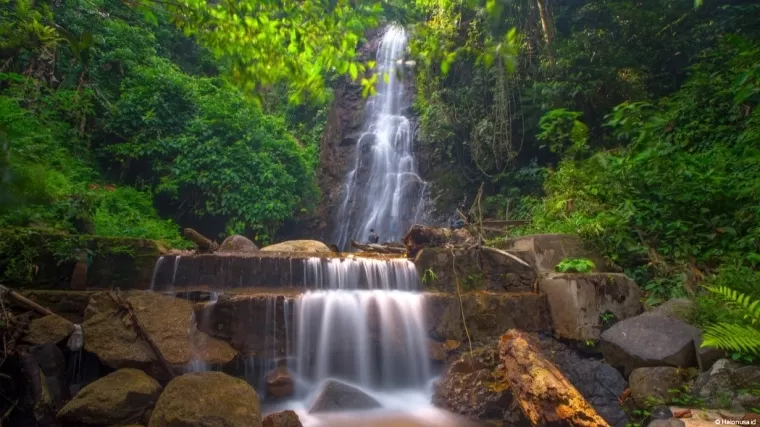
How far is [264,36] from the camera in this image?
3264 mm

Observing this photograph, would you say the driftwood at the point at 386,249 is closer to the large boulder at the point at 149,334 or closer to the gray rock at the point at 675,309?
the large boulder at the point at 149,334

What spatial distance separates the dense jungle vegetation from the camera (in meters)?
6.09

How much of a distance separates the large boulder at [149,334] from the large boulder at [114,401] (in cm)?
41

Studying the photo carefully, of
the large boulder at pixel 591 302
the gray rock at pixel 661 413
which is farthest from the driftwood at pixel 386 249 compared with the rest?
the gray rock at pixel 661 413

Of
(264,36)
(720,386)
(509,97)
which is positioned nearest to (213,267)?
(264,36)

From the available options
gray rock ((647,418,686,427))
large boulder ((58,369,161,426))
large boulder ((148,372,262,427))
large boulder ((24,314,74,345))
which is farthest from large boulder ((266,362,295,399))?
gray rock ((647,418,686,427))

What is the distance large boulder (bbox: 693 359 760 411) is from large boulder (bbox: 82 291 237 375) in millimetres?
5060

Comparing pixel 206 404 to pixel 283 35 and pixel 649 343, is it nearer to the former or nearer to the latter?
pixel 283 35

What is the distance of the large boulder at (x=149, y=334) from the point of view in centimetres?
496

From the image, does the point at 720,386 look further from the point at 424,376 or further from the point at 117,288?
the point at 117,288

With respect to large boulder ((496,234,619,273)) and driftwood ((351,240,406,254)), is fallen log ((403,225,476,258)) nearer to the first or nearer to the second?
large boulder ((496,234,619,273))

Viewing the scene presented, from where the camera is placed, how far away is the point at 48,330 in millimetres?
4855

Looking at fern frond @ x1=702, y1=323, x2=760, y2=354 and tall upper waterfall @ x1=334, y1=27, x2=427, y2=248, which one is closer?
fern frond @ x1=702, y1=323, x2=760, y2=354

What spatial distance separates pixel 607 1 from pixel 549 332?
916cm
